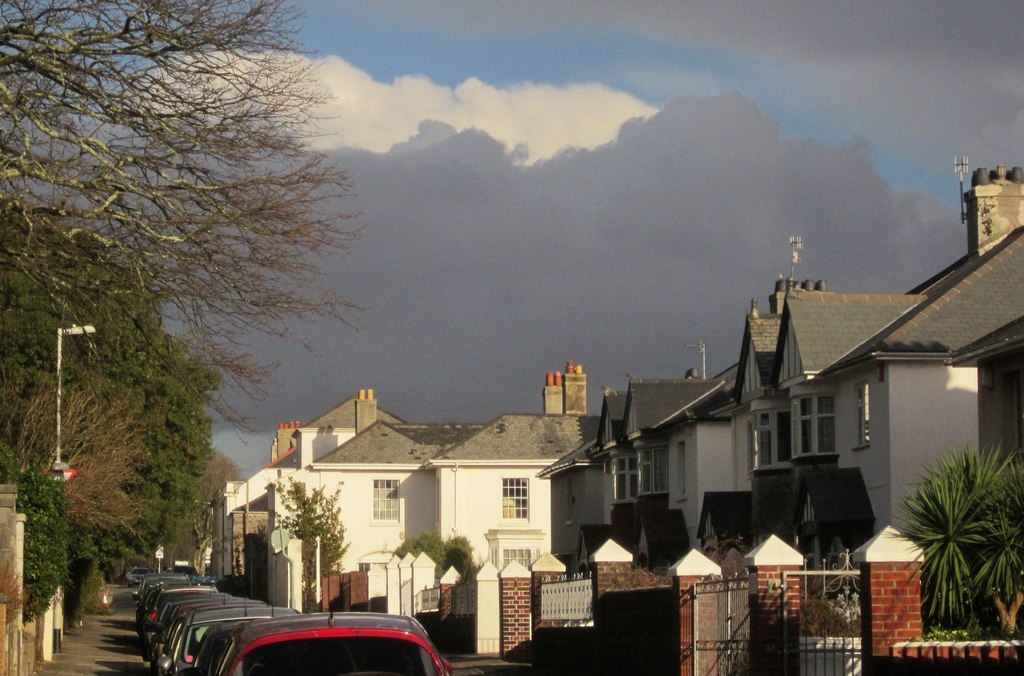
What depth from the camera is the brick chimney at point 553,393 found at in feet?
228

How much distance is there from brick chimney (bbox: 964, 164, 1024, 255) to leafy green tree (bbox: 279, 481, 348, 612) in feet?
98.3

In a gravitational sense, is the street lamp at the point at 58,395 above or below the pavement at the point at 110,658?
above

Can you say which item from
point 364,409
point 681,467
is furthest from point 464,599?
point 364,409

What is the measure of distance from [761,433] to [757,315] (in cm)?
363

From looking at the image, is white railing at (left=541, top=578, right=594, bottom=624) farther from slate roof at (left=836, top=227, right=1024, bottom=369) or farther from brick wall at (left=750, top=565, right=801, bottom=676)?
brick wall at (left=750, top=565, right=801, bottom=676)

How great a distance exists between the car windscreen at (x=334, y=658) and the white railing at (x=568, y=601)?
14.7 meters

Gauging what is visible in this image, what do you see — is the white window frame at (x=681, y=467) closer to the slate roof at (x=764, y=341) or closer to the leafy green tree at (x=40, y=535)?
the slate roof at (x=764, y=341)

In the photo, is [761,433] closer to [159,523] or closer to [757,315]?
[757,315]

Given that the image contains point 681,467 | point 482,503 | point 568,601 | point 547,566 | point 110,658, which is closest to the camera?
point 568,601

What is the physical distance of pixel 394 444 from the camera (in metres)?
65.4

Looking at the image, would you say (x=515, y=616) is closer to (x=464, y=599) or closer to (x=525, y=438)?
(x=464, y=599)

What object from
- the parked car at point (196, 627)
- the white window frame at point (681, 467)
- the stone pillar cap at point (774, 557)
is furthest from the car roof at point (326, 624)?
the white window frame at point (681, 467)

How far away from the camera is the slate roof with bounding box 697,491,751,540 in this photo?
3719cm

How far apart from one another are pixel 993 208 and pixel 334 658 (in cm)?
2916
